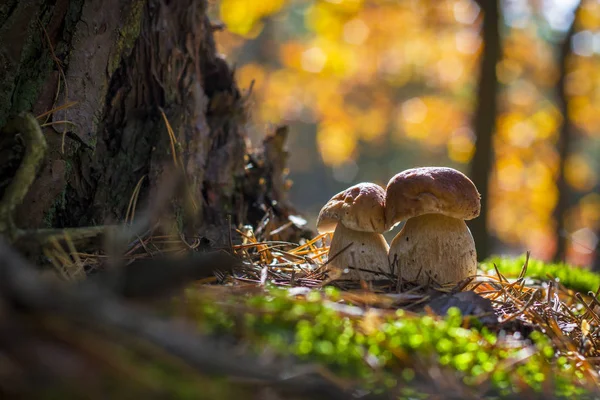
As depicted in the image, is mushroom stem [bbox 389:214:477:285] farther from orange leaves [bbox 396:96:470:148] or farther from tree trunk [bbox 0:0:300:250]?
orange leaves [bbox 396:96:470:148]

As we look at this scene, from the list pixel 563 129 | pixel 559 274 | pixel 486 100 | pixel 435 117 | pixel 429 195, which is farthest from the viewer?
pixel 435 117

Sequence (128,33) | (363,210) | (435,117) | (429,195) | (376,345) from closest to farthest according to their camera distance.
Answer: (376,345) < (429,195) < (363,210) < (128,33) < (435,117)

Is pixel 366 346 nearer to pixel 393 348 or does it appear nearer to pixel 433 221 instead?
pixel 393 348

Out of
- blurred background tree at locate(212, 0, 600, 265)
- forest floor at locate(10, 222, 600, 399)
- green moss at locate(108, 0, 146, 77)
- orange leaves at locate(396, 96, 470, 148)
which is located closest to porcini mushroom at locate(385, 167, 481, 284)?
forest floor at locate(10, 222, 600, 399)

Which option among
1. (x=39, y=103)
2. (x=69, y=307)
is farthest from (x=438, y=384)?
(x=39, y=103)

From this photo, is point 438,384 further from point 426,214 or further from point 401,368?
point 426,214

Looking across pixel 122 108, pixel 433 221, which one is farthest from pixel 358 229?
pixel 122 108

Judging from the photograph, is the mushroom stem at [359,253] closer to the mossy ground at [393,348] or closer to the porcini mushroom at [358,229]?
the porcini mushroom at [358,229]
